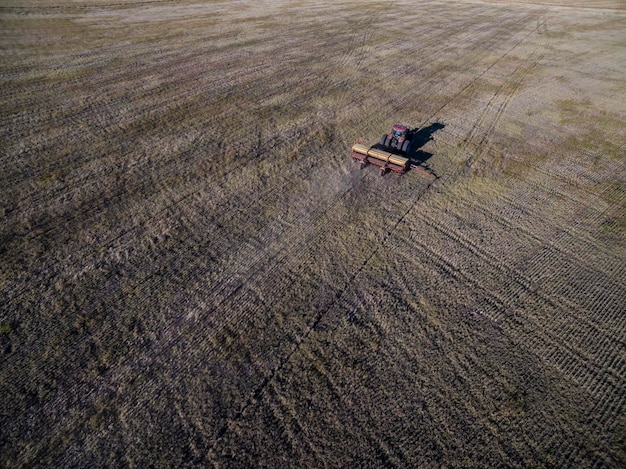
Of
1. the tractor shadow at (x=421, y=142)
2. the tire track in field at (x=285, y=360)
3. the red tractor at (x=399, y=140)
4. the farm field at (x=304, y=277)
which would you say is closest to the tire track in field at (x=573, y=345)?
the farm field at (x=304, y=277)

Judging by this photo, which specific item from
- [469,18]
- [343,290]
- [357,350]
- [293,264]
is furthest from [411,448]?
[469,18]

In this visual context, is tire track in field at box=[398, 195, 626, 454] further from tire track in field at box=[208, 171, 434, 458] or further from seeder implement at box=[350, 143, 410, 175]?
seeder implement at box=[350, 143, 410, 175]

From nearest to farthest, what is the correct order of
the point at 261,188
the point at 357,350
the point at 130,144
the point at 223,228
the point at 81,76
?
the point at 357,350
the point at 223,228
the point at 261,188
the point at 130,144
the point at 81,76

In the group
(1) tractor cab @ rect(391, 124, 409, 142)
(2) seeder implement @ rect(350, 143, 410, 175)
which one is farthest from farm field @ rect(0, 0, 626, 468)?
(1) tractor cab @ rect(391, 124, 409, 142)

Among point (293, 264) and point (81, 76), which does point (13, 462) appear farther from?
point (81, 76)

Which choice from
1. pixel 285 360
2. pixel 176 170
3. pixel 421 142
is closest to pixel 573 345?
pixel 285 360

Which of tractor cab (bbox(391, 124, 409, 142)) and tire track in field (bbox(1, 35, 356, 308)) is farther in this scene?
tractor cab (bbox(391, 124, 409, 142))
